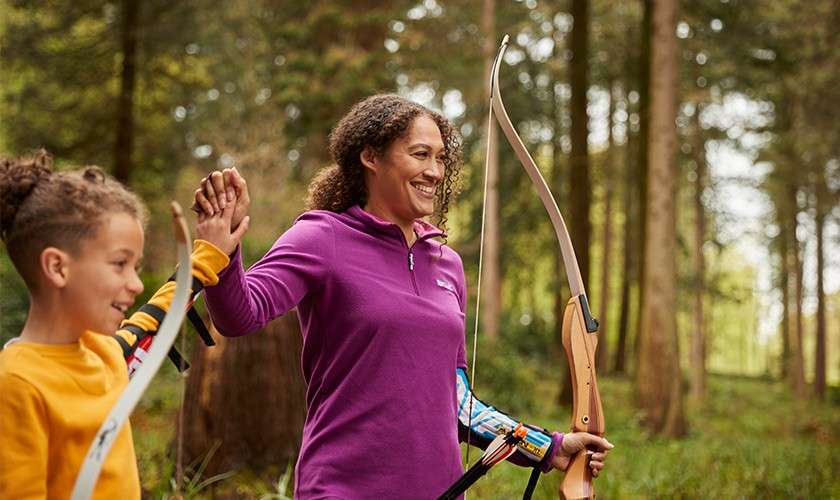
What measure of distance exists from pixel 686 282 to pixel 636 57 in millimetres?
4768

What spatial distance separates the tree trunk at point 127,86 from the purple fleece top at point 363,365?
454 inches

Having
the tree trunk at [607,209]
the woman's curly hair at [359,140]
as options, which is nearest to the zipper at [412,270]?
the woman's curly hair at [359,140]

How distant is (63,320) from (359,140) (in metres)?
1.14

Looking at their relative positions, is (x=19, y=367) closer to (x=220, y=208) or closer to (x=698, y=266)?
(x=220, y=208)

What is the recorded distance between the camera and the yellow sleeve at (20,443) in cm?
145

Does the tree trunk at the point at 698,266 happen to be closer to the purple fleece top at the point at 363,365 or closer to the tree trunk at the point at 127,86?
the tree trunk at the point at 127,86

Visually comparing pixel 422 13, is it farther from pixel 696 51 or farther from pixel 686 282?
pixel 686 282

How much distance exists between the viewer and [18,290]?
32.1 ft

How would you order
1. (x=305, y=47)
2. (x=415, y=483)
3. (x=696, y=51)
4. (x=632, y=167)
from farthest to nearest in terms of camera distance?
(x=632, y=167)
(x=696, y=51)
(x=305, y=47)
(x=415, y=483)

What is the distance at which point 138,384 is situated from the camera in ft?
4.93

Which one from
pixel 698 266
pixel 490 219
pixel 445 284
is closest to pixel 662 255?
pixel 490 219

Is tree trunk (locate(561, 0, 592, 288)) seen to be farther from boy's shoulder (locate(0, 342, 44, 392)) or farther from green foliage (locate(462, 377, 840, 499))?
boy's shoulder (locate(0, 342, 44, 392))

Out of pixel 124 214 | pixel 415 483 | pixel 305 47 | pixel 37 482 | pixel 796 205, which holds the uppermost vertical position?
pixel 305 47

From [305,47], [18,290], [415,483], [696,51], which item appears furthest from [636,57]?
[415,483]
